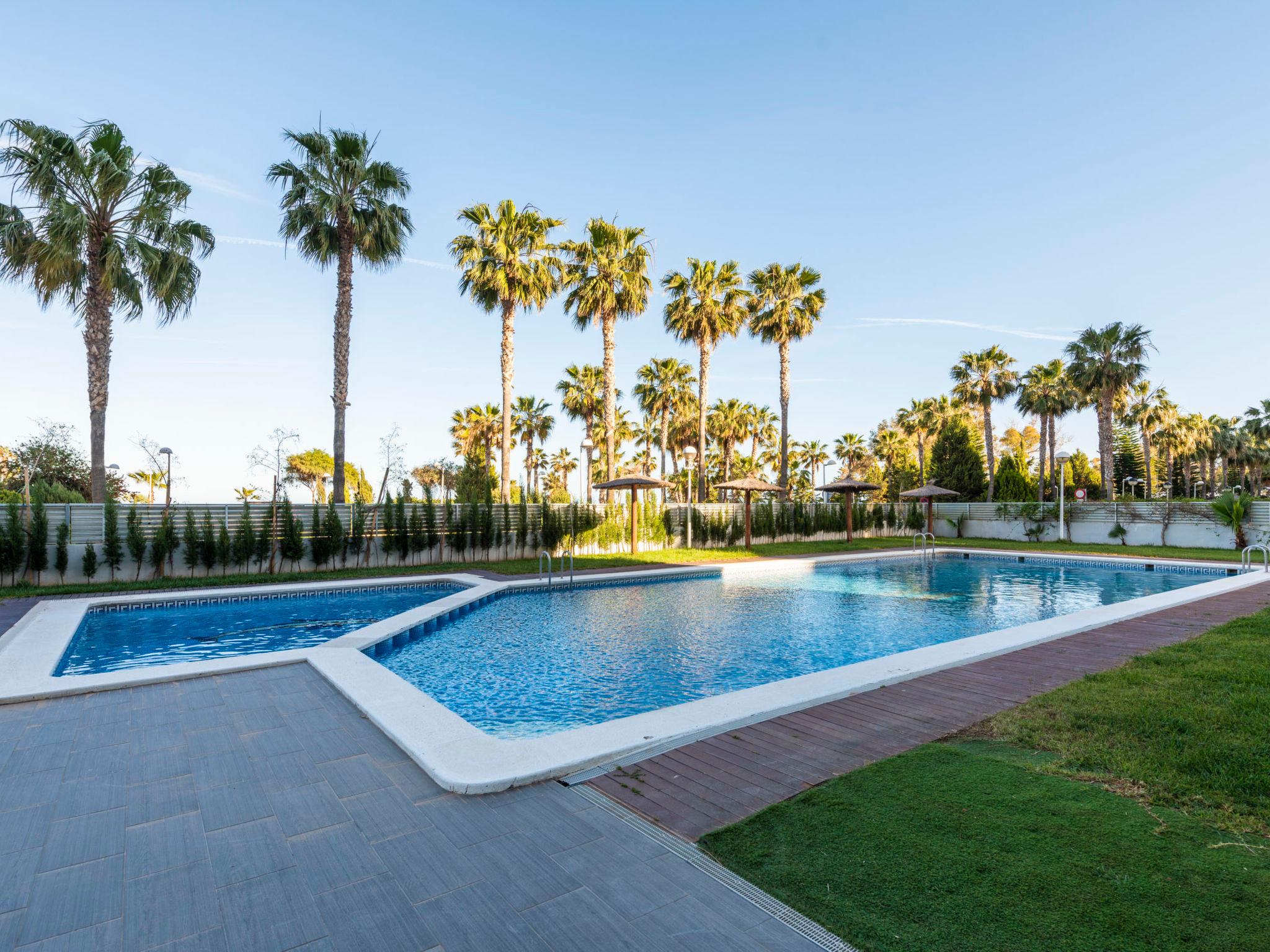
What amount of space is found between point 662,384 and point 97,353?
73.5ft

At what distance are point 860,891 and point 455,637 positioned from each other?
6.63 meters

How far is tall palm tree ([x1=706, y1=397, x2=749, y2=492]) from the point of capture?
37406 millimetres

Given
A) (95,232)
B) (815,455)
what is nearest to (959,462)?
(815,455)

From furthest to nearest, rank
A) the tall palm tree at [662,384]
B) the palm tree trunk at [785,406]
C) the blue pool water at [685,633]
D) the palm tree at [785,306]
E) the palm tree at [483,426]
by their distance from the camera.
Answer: the palm tree at [483,426]
the tall palm tree at [662,384]
the palm tree at [785,306]
the palm tree trunk at [785,406]
the blue pool water at [685,633]

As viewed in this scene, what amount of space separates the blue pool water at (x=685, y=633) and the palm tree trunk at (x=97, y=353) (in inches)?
335

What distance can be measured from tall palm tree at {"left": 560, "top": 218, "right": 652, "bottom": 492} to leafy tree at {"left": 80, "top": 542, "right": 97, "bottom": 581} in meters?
12.3

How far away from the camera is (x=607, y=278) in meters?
19.1

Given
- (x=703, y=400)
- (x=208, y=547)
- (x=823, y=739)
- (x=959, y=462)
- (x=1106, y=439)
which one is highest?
(x=703, y=400)

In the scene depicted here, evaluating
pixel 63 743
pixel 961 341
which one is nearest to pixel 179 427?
pixel 63 743

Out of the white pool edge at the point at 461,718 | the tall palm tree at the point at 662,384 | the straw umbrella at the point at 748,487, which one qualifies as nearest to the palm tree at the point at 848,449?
the tall palm tree at the point at 662,384

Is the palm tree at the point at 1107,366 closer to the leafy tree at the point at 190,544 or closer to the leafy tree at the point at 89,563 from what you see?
the leafy tree at the point at 190,544

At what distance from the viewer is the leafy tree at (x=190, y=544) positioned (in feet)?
38.3

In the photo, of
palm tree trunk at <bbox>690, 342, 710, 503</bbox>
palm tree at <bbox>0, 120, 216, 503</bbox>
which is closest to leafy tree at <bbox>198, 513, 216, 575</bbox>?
palm tree at <bbox>0, 120, 216, 503</bbox>

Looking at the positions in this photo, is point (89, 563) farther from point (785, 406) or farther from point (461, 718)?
point (785, 406)
